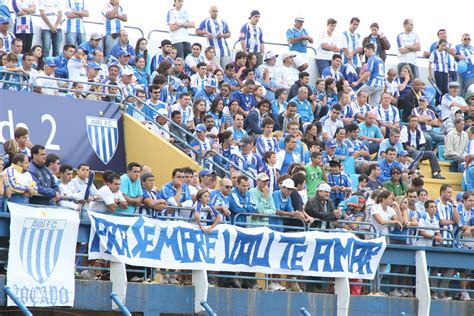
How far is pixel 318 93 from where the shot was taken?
27797mm

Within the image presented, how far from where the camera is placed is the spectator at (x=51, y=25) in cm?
2614

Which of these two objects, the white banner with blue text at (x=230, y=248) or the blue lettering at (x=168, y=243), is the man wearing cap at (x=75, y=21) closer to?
the white banner with blue text at (x=230, y=248)

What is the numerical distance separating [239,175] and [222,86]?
5.26 meters

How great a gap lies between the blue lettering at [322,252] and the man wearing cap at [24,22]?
745 cm

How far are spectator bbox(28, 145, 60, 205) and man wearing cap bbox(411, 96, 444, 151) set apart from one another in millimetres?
10884

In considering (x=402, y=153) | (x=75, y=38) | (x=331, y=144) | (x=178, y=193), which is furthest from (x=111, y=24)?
(x=178, y=193)

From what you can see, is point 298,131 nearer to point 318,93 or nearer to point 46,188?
point 318,93

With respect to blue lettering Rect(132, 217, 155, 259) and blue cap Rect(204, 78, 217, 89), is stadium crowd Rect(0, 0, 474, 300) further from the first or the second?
blue lettering Rect(132, 217, 155, 259)

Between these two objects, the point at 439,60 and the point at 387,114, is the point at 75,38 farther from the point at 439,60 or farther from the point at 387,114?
the point at 439,60

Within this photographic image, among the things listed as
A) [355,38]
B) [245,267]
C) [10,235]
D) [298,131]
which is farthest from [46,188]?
[355,38]

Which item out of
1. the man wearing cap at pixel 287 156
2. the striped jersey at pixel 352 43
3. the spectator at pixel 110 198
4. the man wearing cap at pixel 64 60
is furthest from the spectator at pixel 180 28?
the spectator at pixel 110 198

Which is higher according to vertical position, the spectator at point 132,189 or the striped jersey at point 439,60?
the striped jersey at point 439,60

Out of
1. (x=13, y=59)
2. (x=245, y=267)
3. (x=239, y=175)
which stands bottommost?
(x=245, y=267)

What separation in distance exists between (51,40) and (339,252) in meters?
7.81
